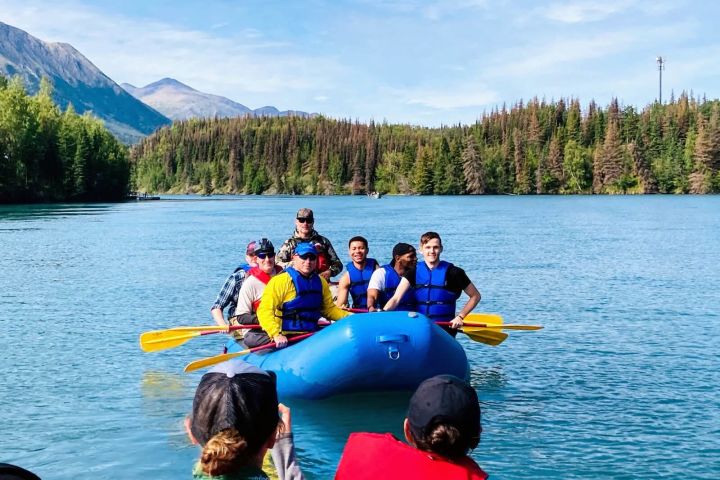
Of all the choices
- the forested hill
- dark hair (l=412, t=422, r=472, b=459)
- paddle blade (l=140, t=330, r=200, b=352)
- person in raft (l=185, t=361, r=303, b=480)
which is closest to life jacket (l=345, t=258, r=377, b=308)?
paddle blade (l=140, t=330, r=200, b=352)

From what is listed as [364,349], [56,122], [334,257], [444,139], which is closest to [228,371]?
[364,349]

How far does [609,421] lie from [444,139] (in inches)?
5388

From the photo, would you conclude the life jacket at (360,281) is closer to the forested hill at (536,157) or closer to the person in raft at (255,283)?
the person in raft at (255,283)

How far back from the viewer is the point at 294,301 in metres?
9.64

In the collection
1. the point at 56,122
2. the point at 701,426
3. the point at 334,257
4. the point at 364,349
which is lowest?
the point at 701,426

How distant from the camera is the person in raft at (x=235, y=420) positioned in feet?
9.47

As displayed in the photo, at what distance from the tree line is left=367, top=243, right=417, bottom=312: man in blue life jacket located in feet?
244

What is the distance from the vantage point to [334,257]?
40.7 feet

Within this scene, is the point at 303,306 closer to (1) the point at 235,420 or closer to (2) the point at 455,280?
(2) the point at 455,280

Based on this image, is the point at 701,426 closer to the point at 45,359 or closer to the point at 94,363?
the point at 94,363

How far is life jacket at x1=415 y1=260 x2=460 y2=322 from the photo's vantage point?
10.6 meters

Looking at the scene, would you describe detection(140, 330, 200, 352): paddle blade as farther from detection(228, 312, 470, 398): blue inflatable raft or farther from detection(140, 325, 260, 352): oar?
detection(228, 312, 470, 398): blue inflatable raft

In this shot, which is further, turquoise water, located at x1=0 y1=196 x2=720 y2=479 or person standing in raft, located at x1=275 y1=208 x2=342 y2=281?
person standing in raft, located at x1=275 y1=208 x2=342 y2=281

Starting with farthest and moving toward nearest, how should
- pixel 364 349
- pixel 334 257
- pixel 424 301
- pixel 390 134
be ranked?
pixel 390 134 < pixel 334 257 < pixel 424 301 < pixel 364 349
